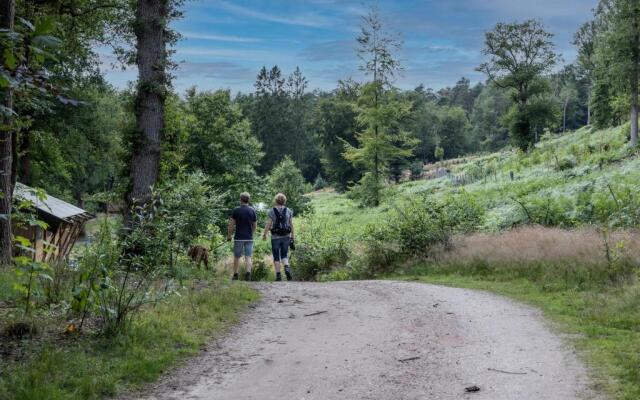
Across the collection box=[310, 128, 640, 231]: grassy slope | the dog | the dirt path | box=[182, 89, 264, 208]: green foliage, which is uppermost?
box=[182, 89, 264, 208]: green foliage

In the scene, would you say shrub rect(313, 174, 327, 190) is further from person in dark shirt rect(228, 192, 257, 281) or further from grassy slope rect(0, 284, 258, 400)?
grassy slope rect(0, 284, 258, 400)

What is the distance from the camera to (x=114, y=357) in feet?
19.0

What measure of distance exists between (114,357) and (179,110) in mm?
11498

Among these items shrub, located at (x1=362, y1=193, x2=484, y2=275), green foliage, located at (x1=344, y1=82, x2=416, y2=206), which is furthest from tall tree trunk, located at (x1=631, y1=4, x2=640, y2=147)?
shrub, located at (x1=362, y1=193, x2=484, y2=275)

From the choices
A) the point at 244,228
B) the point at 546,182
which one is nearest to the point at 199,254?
the point at 244,228

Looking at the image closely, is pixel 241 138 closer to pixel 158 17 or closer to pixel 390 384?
pixel 158 17

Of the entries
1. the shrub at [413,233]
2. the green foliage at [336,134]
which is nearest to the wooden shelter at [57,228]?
the shrub at [413,233]

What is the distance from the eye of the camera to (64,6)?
45.5 feet

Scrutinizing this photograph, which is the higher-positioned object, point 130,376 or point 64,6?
point 64,6

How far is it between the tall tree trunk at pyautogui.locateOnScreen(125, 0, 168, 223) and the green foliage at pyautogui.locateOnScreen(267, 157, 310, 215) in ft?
110

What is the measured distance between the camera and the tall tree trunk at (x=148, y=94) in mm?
12305

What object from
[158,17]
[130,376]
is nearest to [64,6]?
[158,17]

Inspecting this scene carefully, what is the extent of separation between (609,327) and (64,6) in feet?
44.3

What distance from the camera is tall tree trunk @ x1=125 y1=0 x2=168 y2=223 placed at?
1230 cm
